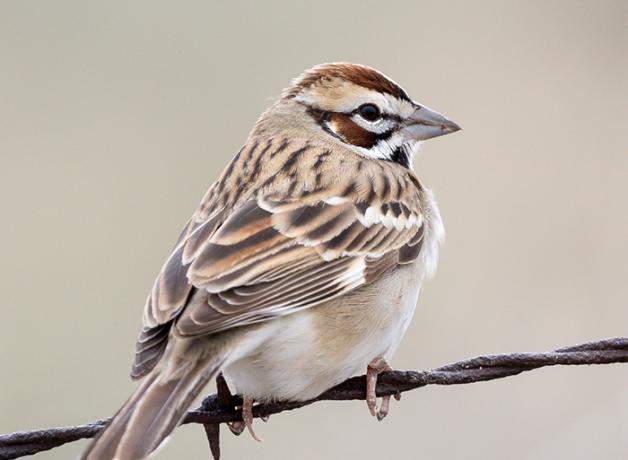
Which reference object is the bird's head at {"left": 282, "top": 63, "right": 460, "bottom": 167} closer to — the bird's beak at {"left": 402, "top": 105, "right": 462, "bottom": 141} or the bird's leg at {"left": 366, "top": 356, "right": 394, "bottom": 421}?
the bird's beak at {"left": 402, "top": 105, "right": 462, "bottom": 141}

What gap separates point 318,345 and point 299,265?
0.28 metres

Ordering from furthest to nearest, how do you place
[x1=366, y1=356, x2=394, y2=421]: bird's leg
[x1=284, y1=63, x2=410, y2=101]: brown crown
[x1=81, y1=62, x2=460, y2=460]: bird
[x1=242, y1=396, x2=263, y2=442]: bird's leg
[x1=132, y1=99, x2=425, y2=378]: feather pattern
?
1. [x1=284, y1=63, x2=410, y2=101]: brown crown
2. [x1=366, y1=356, x2=394, y2=421]: bird's leg
3. [x1=242, y1=396, x2=263, y2=442]: bird's leg
4. [x1=132, y1=99, x2=425, y2=378]: feather pattern
5. [x1=81, y1=62, x2=460, y2=460]: bird

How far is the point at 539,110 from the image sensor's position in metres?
8.92

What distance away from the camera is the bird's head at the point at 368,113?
5.82m

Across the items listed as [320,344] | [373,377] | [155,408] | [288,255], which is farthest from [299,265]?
[155,408]

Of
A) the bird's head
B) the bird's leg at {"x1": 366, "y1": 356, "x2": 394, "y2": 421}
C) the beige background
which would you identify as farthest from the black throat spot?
the beige background

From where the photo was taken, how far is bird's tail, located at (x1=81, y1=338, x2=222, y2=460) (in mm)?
4062

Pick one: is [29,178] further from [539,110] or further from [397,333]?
[397,333]

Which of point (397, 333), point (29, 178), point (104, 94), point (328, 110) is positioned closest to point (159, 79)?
point (104, 94)

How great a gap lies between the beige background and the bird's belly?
222 cm

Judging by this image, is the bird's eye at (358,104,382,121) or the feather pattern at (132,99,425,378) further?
the bird's eye at (358,104,382,121)

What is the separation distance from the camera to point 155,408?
425 cm

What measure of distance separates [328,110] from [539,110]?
3318 mm

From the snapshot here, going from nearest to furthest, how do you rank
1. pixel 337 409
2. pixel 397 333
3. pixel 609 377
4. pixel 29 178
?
pixel 397 333
pixel 609 377
pixel 337 409
pixel 29 178
